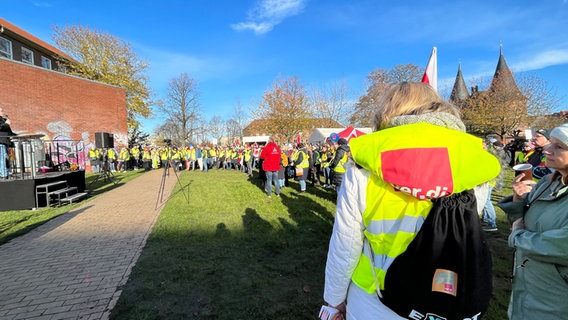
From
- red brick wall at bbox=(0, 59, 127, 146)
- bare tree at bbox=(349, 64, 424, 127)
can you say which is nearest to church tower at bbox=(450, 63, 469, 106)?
bare tree at bbox=(349, 64, 424, 127)

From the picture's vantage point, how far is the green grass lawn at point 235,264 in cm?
345

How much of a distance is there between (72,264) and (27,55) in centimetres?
3195

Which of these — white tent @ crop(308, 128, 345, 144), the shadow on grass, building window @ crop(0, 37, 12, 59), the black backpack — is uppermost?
building window @ crop(0, 37, 12, 59)

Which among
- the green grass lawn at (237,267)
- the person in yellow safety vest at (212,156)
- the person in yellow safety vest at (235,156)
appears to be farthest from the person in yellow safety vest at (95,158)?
the green grass lawn at (237,267)

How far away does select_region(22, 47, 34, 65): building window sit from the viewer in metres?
25.8

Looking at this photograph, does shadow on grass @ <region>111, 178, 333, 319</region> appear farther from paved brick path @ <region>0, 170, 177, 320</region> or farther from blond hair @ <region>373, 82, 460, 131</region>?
blond hair @ <region>373, 82, 460, 131</region>

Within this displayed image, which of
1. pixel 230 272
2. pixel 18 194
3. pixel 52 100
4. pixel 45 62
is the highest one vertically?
pixel 45 62

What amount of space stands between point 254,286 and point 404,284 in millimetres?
3110

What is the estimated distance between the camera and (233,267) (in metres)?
4.52

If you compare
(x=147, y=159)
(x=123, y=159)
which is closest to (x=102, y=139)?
(x=123, y=159)

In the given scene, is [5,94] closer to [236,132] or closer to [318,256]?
[318,256]

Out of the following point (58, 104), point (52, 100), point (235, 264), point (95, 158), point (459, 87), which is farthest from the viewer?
point (459, 87)

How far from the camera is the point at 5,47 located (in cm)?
2345

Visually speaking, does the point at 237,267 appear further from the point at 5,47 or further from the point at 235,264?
the point at 5,47
